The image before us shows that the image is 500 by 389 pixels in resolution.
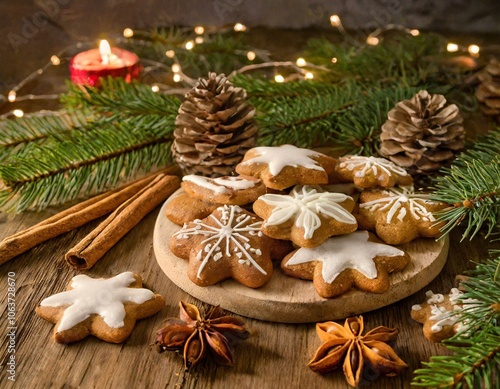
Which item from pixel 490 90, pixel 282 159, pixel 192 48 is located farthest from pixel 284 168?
pixel 192 48

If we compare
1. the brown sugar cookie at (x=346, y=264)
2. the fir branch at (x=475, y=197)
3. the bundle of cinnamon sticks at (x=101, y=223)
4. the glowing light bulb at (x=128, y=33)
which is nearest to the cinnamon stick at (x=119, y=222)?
the bundle of cinnamon sticks at (x=101, y=223)

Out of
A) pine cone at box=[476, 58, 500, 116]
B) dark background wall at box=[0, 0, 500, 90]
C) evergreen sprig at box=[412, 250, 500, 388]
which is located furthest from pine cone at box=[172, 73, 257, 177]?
dark background wall at box=[0, 0, 500, 90]

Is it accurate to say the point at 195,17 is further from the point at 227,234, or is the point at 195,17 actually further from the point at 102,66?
the point at 227,234

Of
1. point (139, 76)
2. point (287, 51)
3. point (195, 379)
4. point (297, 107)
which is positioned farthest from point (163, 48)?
point (195, 379)

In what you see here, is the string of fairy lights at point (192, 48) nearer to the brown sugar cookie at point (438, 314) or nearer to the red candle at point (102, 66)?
the red candle at point (102, 66)

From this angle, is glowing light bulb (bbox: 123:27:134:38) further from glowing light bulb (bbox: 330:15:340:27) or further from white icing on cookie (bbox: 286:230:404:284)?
white icing on cookie (bbox: 286:230:404:284)
